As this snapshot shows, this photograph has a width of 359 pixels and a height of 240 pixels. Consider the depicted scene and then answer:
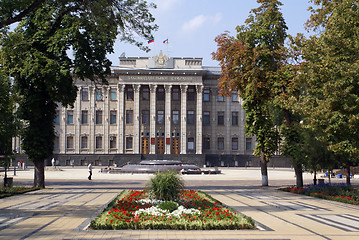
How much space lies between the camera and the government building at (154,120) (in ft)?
227

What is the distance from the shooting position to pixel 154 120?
69.9 metres

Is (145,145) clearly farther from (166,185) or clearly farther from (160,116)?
(166,185)

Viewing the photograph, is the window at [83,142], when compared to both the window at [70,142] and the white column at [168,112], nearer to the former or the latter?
the window at [70,142]

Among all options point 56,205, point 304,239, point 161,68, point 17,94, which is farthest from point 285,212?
point 161,68

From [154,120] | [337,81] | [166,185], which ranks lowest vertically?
[166,185]

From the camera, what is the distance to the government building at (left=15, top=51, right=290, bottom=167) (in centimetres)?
6931

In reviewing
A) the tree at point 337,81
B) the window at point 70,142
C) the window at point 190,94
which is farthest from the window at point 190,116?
the tree at point 337,81

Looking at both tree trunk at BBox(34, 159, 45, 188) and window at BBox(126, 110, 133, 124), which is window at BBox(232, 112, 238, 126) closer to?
window at BBox(126, 110, 133, 124)

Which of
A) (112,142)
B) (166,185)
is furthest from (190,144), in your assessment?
(166,185)

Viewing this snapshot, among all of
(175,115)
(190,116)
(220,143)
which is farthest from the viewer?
(220,143)

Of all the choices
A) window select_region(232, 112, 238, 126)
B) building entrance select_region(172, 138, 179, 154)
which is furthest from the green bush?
window select_region(232, 112, 238, 126)

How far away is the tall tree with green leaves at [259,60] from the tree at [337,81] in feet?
21.4

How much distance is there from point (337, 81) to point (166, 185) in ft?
29.1

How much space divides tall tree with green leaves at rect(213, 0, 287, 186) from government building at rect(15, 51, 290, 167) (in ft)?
127
